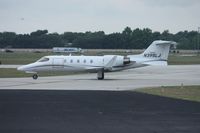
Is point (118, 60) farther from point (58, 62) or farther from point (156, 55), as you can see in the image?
point (58, 62)

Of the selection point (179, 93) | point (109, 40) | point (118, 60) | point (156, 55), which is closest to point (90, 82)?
point (118, 60)

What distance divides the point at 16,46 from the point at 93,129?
181392 mm

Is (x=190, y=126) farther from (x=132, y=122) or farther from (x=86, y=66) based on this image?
(x=86, y=66)

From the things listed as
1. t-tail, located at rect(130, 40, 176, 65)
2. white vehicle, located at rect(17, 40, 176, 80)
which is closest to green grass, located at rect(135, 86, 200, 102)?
white vehicle, located at rect(17, 40, 176, 80)

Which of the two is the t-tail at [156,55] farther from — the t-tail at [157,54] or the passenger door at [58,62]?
the passenger door at [58,62]

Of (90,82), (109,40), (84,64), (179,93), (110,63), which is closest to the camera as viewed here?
(179,93)

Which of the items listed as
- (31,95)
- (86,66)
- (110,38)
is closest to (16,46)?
(110,38)

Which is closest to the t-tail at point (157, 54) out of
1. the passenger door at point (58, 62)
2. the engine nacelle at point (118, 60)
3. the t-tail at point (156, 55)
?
the t-tail at point (156, 55)

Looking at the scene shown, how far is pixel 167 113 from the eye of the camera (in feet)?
64.1

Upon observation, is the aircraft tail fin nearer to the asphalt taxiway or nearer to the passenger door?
the asphalt taxiway

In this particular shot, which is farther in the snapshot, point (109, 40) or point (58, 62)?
point (109, 40)

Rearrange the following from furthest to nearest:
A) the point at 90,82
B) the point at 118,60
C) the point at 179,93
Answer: the point at 118,60 < the point at 90,82 < the point at 179,93

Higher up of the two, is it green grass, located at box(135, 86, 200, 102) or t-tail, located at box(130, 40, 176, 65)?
t-tail, located at box(130, 40, 176, 65)

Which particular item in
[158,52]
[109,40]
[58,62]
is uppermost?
[109,40]
